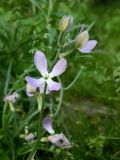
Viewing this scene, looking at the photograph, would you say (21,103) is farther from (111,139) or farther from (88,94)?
(88,94)

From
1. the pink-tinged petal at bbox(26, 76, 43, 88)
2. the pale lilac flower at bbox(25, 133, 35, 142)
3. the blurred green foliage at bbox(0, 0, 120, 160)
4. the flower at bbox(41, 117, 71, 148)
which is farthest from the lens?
the blurred green foliage at bbox(0, 0, 120, 160)

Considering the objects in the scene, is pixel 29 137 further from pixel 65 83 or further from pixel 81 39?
pixel 65 83

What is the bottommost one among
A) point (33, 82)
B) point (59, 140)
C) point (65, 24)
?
point (59, 140)

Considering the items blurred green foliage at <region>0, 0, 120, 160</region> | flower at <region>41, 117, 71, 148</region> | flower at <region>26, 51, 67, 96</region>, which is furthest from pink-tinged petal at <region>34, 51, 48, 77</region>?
blurred green foliage at <region>0, 0, 120, 160</region>

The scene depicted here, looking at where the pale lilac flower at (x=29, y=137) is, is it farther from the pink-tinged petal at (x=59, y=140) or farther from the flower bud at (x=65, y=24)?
the flower bud at (x=65, y=24)

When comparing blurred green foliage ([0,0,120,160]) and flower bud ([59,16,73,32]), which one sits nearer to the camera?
flower bud ([59,16,73,32])

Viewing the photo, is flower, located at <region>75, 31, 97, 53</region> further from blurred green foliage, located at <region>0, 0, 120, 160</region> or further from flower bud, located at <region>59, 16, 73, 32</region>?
blurred green foliage, located at <region>0, 0, 120, 160</region>

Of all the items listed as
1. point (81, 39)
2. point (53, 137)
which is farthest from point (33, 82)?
point (53, 137)
